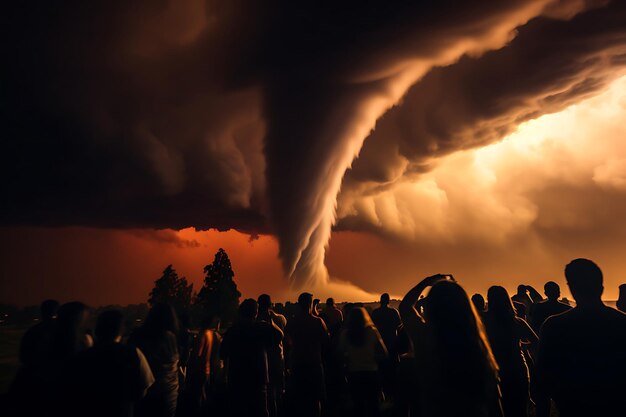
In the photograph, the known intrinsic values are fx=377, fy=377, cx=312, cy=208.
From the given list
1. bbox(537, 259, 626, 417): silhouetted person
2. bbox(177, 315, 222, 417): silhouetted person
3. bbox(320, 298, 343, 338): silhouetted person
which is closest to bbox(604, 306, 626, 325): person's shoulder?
bbox(537, 259, 626, 417): silhouetted person

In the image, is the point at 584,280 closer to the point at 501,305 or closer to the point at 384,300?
the point at 501,305

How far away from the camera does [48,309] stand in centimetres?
627

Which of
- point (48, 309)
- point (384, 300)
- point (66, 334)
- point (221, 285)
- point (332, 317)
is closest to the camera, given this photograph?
point (66, 334)

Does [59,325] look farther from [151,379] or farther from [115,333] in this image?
[151,379]

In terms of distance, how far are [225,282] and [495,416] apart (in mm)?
87598

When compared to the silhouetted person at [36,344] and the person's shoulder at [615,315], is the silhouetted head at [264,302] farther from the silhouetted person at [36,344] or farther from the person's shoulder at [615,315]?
the person's shoulder at [615,315]

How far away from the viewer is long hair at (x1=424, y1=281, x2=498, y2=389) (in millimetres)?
3475

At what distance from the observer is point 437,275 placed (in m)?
4.24

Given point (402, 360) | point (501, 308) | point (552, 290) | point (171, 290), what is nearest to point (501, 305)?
point (501, 308)

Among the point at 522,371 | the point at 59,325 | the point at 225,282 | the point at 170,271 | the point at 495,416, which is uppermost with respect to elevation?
the point at 170,271

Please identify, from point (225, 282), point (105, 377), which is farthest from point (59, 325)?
point (225, 282)

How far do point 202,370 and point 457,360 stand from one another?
19.7 feet

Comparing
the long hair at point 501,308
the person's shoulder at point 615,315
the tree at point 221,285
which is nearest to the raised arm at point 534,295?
the long hair at point 501,308

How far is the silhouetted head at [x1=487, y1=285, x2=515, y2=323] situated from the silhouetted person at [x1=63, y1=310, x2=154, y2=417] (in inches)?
207
